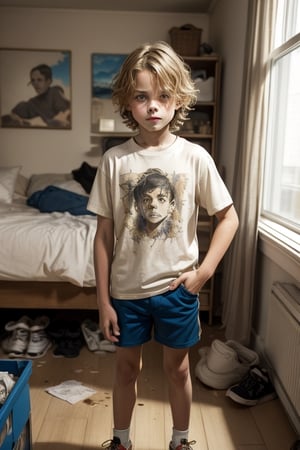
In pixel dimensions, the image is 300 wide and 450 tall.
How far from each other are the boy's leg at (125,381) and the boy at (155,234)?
0.20ft

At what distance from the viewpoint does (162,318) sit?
1.20 metres

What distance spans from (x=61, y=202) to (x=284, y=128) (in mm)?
1430

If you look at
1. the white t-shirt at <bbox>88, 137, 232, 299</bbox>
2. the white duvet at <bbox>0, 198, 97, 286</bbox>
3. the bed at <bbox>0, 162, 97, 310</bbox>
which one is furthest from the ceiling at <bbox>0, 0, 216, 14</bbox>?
the white t-shirt at <bbox>88, 137, 232, 299</bbox>

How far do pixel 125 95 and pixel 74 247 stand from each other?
122 centimetres

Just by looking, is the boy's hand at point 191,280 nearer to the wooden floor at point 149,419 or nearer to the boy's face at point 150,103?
the boy's face at point 150,103

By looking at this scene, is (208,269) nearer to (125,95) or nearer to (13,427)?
(125,95)

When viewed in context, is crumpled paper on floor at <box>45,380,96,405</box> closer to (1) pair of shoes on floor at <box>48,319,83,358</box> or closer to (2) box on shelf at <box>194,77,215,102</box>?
(1) pair of shoes on floor at <box>48,319,83,358</box>

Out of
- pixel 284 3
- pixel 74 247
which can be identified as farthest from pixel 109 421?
pixel 284 3

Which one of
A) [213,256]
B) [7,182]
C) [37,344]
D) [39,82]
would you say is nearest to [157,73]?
[213,256]

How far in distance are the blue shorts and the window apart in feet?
2.76

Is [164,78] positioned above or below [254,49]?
below

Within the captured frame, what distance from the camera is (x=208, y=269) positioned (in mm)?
1173

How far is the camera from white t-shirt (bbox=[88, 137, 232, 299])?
117cm

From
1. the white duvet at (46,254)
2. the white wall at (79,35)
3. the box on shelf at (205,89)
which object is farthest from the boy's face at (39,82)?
the white duvet at (46,254)
